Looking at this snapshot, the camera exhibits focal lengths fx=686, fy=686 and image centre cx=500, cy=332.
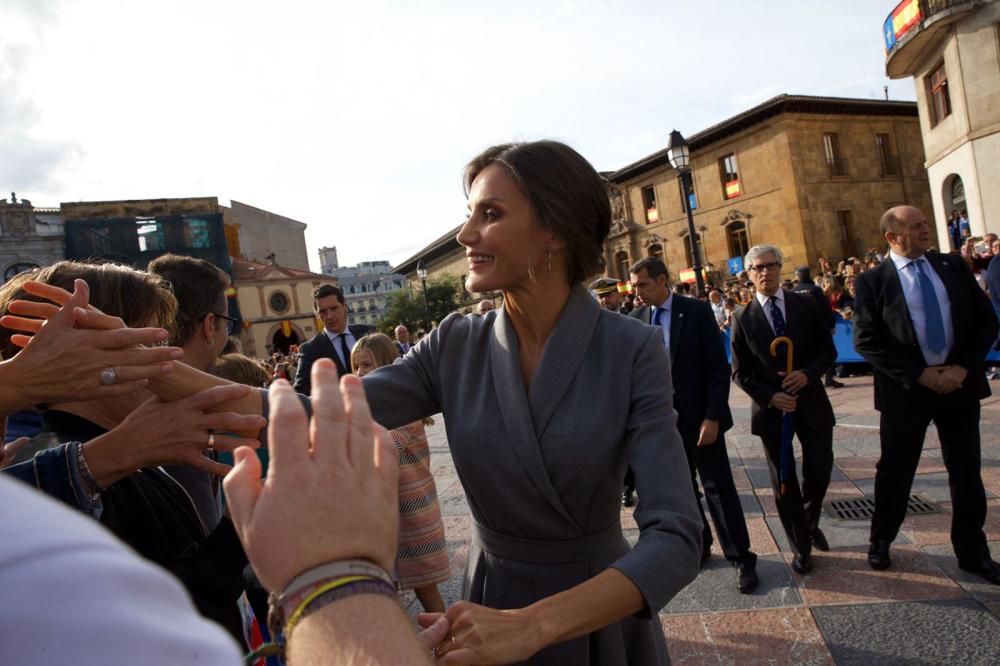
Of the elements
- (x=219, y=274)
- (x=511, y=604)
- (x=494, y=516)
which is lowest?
(x=511, y=604)

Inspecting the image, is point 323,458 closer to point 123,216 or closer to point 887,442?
point 887,442

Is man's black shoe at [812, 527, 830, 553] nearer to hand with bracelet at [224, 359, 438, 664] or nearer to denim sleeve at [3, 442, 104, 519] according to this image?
denim sleeve at [3, 442, 104, 519]

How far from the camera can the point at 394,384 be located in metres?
1.99

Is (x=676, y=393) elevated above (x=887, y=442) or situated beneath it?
elevated above

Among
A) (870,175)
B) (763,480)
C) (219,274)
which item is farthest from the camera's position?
(870,175)

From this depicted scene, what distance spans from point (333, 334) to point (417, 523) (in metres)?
2.69

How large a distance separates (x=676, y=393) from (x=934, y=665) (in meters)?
2.11

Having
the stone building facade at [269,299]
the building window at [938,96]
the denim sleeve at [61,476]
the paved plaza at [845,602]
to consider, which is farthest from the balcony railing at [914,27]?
the stone building facade at [269,299]

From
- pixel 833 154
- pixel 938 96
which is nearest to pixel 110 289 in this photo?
pixel 938 96

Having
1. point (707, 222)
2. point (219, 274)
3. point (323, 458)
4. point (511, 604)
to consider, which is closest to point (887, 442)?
point (511, 604)

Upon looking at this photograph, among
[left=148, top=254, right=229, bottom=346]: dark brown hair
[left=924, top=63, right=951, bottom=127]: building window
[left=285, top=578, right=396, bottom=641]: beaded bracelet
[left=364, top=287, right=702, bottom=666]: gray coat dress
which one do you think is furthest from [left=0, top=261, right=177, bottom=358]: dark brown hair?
[left=924, top=63, right=951, bottom=127]: building window

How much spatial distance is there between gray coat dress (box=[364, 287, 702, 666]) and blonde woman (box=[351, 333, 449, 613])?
201cm

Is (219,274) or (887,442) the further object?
(887,442)

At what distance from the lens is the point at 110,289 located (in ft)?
6.34
